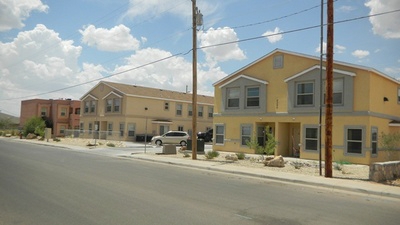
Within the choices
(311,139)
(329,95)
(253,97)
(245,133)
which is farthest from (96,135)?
(329,95)

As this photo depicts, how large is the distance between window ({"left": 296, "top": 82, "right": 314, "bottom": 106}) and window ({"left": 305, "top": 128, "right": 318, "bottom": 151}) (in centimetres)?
181

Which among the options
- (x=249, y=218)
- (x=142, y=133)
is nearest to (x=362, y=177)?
(x=249, y=218)

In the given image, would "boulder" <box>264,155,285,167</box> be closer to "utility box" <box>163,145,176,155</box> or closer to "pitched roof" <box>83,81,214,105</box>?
"utility box" <box>163,145,176,155</box>

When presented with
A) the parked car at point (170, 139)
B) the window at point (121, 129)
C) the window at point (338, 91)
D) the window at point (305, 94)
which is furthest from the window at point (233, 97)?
the window at point (121, 129)

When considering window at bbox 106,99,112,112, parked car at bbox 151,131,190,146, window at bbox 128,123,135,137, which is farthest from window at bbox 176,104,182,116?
parked car at bbox 151,131,190,146

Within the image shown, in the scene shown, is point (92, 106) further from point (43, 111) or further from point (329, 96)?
point (329, 96)

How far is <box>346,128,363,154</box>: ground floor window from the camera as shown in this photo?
21134 millimetres

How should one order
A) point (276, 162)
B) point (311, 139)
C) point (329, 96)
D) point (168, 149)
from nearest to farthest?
point (329, 96), point (276, 162), point (311, 139), point (168, 149)

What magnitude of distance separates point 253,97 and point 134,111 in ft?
73.4

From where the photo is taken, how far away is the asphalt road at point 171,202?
7398 millimetres

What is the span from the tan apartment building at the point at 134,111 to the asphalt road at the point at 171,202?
31.7 m

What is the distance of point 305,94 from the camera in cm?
2388

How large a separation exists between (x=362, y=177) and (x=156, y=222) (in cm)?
1141

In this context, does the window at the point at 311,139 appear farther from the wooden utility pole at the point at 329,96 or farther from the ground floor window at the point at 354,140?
the wooden utility pole at the point at 329,96
